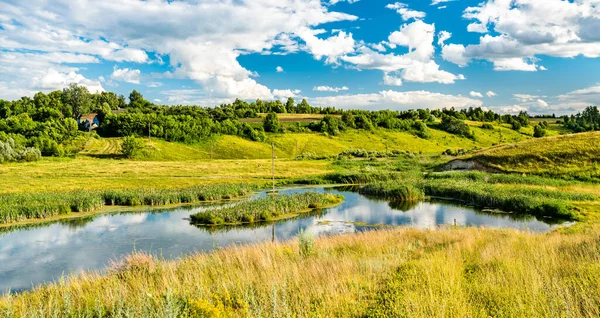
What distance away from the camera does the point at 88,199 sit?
34.2 metres

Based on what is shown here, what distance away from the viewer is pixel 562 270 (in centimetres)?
916

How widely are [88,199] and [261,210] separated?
15.8 m

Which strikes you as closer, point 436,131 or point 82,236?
point 82,236

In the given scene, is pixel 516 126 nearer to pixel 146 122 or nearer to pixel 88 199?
pixel 146 122

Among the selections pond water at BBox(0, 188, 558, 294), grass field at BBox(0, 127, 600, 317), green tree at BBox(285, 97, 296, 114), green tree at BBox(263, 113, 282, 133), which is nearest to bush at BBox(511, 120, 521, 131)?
green tree at BBox(263, 113, 282, 133)

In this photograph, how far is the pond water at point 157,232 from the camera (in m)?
20.5

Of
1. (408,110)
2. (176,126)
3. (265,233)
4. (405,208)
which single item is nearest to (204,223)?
(265,233)

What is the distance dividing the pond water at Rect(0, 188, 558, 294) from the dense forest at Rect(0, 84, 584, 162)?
5638cm

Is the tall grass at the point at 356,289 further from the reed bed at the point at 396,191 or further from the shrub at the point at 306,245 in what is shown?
the reed bed at the point at 396,191

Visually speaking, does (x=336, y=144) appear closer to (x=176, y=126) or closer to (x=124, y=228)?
(x=176, y=126)

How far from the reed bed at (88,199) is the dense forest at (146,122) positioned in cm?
4626

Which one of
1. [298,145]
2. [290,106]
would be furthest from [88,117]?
[290,106]

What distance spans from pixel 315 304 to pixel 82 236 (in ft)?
79.0

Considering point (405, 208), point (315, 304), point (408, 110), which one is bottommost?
point (405, 208)
